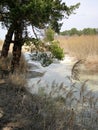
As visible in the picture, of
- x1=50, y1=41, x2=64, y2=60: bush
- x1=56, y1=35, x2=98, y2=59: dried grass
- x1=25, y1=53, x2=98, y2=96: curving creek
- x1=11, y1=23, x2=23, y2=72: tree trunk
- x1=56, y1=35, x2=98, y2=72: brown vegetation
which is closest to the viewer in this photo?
x1=25, y1=53, x2=98, y2=96: curving creek

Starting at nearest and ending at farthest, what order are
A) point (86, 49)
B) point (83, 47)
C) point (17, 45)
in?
point (17, 45) < point (86, 49) < point (83, 47)

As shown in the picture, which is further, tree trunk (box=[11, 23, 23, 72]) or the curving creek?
tree trunk (box=[11, 23, 23, 72])

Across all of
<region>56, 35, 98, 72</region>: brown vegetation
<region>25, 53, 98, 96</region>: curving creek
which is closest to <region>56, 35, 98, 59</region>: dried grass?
<region>56, 35, 98, 72</region>: brown vegetation

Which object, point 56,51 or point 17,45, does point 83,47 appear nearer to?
point 17,45

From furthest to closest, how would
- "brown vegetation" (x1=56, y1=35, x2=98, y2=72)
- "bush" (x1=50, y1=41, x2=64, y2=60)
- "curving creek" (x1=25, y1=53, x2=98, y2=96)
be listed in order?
1. "brown vegetation" (x1=56, y1=35, x2=98, y2=72)
2. "bush" (x1=50, y1=41, x2=64, y2=60)
3. "curving creek" (x1=25, y1=53, x2=98, y2=96)

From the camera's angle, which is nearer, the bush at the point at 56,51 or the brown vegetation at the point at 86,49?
the bush at the point at 56,51

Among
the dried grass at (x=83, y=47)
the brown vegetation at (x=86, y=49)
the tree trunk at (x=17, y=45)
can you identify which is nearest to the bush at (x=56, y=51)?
the tree trunk at (x=17, y=45)

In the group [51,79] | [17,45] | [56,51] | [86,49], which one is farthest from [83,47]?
[56,51]

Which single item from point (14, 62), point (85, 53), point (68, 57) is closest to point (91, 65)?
point (85, 53)

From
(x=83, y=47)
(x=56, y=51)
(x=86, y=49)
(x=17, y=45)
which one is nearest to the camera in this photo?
(x=56, y=51)

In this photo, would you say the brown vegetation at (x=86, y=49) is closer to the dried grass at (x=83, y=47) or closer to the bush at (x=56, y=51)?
the dried grass at (x=83, y=47)

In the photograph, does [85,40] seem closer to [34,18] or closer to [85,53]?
[85,53]

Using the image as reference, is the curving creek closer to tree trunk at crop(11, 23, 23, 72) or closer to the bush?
A: the bush

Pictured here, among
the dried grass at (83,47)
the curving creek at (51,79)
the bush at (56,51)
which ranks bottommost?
the curving creek at (51,79)
